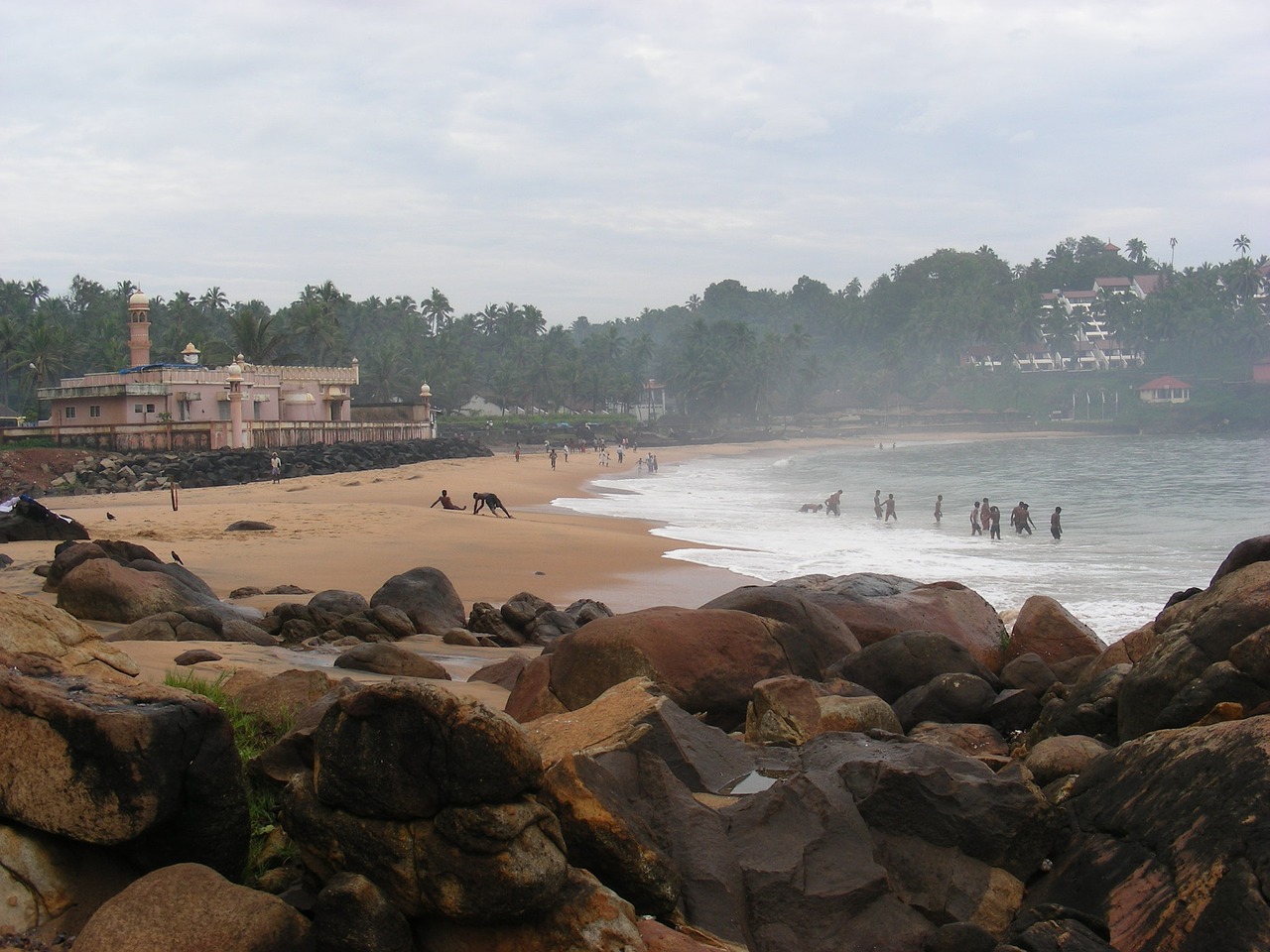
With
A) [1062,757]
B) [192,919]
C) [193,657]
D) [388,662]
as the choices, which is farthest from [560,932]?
[388,662]

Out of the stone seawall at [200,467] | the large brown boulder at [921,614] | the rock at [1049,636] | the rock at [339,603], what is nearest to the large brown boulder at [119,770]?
the large brown boulder at [921,614]

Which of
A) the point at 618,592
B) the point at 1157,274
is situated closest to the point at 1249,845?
the point at 618,592

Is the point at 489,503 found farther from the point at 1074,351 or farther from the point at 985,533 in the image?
the point at 1074,351

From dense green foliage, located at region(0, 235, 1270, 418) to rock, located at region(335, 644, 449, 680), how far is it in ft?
217

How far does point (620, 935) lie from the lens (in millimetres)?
4199

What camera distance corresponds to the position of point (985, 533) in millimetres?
29266

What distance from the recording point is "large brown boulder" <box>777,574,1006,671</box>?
943 cm

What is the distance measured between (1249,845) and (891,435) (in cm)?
11612

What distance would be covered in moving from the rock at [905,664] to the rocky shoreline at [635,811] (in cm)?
96

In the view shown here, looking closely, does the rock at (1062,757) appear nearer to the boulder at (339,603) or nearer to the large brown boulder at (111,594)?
the large brown boulder at (111,594)

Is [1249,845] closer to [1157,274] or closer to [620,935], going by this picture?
[620,935]

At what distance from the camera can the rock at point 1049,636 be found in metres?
9.14

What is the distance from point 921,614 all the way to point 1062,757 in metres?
3.70

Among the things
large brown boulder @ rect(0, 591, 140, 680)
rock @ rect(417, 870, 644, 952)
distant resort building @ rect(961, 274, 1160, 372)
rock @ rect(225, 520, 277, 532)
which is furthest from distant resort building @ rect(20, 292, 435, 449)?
distant resort building @ rect(961, 274, 1160, 372)
